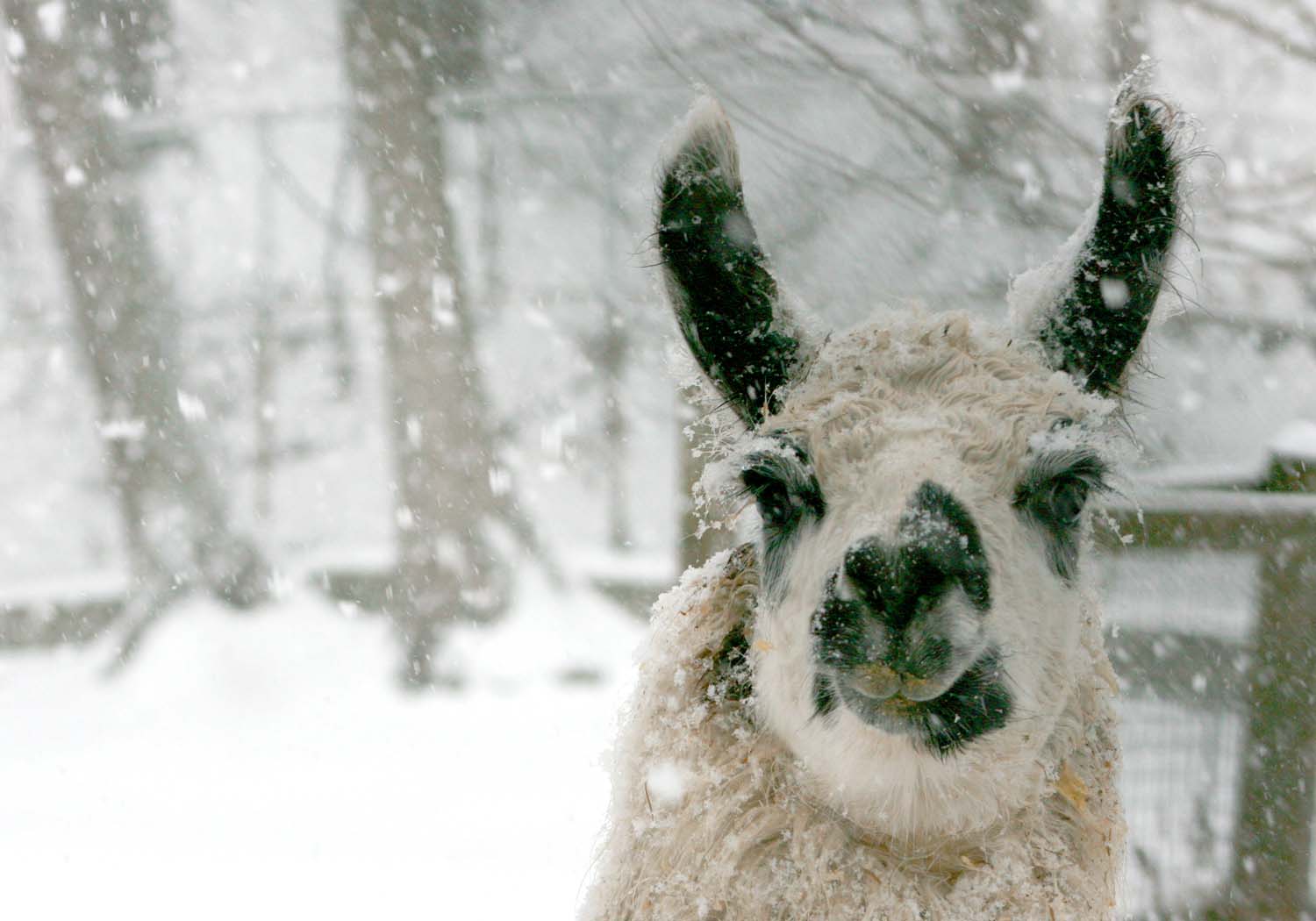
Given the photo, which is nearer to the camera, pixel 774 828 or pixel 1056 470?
pixel 1056 470

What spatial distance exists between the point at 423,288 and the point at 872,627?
524 cm

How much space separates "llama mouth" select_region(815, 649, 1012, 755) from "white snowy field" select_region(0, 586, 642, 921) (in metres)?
3.45

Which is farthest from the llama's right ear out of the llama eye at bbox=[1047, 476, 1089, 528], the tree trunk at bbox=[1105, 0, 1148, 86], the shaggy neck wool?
the tree trunk at bbox=[1105, 0, 1148, 86]

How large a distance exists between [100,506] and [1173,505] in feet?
28.3

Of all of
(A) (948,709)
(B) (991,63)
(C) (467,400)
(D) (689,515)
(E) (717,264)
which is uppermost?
(B) (991,63)

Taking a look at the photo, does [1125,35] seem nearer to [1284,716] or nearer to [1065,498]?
[1284,716]

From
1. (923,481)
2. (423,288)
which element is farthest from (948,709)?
(423,288)

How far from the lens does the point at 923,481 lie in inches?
58.6

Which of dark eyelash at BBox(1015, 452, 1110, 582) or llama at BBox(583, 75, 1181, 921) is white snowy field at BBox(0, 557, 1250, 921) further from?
dark eyelash at BBox(1015, 452, 1110, 582)

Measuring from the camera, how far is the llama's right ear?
1.85 m

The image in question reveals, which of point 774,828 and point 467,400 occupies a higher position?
point 774,828

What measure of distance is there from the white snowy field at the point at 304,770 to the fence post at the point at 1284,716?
3012 millimetres

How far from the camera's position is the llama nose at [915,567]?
1335 mm

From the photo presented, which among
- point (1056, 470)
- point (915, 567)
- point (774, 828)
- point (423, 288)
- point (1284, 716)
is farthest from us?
point (423, 288)
